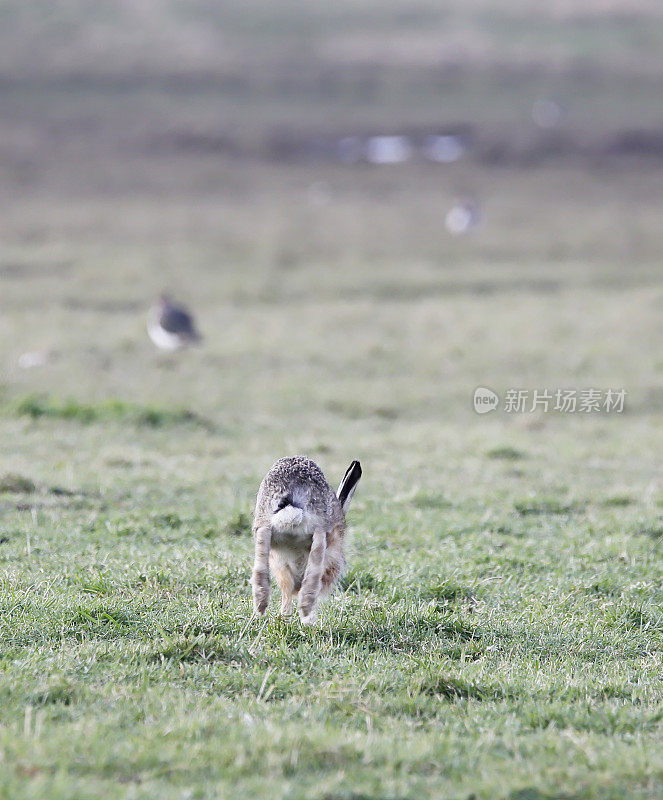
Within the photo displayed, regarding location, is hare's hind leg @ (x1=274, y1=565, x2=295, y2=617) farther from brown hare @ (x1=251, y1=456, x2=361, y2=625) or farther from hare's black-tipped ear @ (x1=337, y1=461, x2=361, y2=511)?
hare's black-tipped ear @ (x1=337, y1=461, x2=361, y2=511)

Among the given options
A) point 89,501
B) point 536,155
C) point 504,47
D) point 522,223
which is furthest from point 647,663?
point 504,47

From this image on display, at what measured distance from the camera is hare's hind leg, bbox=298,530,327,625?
6.24m

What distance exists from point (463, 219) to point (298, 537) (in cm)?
2565

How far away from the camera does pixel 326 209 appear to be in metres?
34.4

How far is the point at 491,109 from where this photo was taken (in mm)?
58938

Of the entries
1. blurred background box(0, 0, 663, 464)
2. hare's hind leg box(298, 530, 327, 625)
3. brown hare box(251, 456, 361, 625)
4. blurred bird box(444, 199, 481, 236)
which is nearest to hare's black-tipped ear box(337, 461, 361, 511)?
brown hare box(251, 456, 361, 625)

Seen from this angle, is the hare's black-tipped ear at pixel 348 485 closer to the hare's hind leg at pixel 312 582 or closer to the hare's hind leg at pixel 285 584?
the hare's hind leg at pixel 285 584

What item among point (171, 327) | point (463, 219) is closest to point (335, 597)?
point (171, 327)

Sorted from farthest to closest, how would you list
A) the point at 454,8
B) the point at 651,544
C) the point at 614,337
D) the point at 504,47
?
the point at 454,8
the point at 504,47
the point at 614,337
the point at 651,544

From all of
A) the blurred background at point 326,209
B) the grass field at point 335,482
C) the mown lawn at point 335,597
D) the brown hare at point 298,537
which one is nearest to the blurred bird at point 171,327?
the blurred background at point 326,209

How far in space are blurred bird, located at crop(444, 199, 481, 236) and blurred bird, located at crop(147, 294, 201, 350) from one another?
1478 cm

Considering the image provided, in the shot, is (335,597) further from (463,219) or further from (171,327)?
(463,219)

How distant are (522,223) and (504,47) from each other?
4553cm

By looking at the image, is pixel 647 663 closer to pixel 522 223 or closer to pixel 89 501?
pixel 89 501
